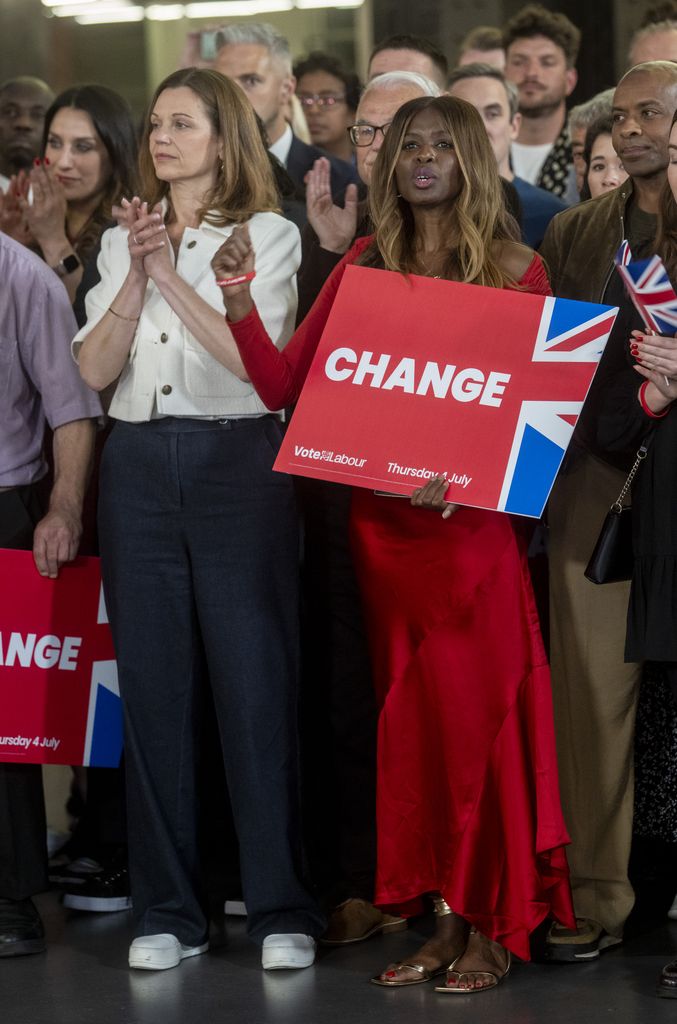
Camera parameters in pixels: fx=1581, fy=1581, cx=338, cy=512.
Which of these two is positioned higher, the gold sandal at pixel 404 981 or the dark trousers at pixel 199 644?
the dark trousers at pixel 199 644

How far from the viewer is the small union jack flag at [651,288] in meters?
2.96

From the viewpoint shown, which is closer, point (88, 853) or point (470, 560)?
point (470, 560)

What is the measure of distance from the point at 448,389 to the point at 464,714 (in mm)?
683

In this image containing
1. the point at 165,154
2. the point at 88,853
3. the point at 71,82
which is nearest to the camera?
the point at 165,154

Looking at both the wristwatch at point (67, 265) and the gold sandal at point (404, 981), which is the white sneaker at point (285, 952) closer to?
the gold sandal at point (404, 981)

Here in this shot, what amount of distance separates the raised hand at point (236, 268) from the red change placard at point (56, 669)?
85 centimetres

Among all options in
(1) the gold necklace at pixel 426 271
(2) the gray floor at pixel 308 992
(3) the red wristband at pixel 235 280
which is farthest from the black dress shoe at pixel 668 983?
(3) the red wristband at pixel 235 280

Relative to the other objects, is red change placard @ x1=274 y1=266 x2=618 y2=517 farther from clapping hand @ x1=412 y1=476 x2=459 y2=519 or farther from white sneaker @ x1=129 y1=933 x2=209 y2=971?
white sneaker @ x1=129 y1=933 x2=209 y2=971

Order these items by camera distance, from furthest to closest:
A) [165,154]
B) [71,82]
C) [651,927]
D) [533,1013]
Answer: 1. [71,82]
2. [651,927]
3. [165,154]
4. [533,1013]

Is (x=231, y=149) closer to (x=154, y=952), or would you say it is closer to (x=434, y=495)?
(x=434, y=495)

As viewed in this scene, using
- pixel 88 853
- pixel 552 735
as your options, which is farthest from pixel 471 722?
pixel 88 853

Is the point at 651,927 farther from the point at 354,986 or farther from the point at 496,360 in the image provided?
the point at 496,360

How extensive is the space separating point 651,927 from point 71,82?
16.8 ft

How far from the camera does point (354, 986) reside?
3344mm
